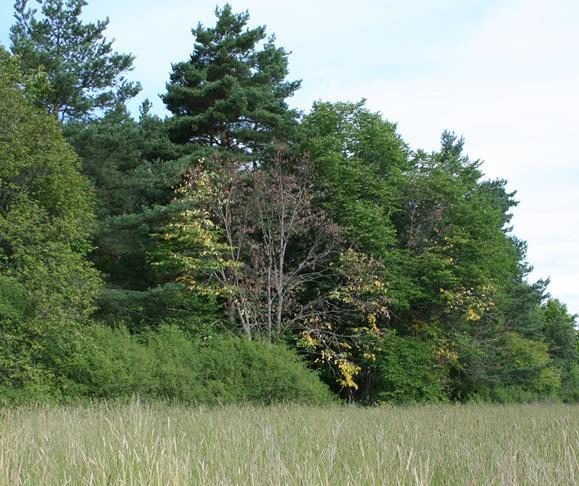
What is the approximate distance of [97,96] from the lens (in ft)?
78.2

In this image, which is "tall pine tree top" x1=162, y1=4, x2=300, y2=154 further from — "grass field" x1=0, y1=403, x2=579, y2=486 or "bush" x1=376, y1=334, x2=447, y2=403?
"grass field" x1=0, y1=403, x2=579, y2=486

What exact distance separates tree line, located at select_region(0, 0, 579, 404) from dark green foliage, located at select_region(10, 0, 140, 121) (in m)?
0.07

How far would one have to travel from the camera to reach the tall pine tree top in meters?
25.4

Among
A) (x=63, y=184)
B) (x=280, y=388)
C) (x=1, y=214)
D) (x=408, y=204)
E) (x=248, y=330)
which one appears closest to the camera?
(x=1, y=214)

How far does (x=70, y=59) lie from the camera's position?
920 inches

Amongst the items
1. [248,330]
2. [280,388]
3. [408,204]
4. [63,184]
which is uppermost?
[408,204]

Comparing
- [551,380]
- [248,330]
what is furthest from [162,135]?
[551,380]

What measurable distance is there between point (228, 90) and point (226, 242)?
544cm

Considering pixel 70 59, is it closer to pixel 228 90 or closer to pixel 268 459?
pixel 228 90

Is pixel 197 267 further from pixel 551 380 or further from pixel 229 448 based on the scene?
pixel 551 380

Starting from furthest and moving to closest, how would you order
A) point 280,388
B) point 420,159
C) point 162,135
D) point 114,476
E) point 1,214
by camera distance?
point 420,159 < point 162,135 < point 280,388 < point 1,214 < point 114,476

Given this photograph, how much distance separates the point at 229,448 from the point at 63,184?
1546 cm

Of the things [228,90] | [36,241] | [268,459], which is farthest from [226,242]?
[268,459]

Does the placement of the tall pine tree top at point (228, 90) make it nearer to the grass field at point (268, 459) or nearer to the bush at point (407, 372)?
the bush at point (407, 372)
